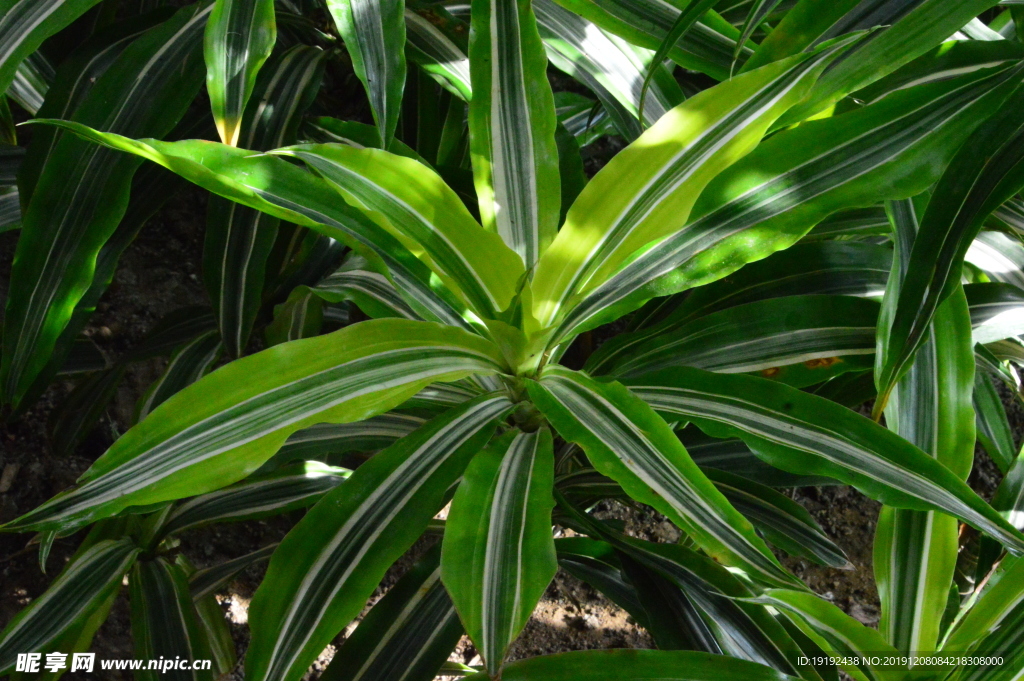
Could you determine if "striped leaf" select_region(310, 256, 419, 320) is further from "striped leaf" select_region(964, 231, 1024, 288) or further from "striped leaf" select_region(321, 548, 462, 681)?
"striped leaf" select_region(964, 231, 1024, 288)

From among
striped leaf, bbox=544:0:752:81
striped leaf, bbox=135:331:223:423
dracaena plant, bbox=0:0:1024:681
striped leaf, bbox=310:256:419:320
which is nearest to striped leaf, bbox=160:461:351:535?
dracaena plant, bbox=0:0:1024:681

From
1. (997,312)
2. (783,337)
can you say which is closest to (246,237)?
(783,337)

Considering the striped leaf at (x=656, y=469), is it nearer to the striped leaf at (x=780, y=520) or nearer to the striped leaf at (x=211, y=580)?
the striped leaf at (x=780, y=520)

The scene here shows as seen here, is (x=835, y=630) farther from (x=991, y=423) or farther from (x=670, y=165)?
(x=991, y=423)

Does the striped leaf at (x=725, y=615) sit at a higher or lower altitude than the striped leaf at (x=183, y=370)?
lower

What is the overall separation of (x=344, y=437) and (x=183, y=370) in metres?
0.34

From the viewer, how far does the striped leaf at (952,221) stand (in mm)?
622

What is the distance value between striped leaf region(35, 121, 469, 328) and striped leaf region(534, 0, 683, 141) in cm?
33

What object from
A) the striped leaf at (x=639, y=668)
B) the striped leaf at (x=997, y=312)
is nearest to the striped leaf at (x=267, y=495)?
the striped leaf at (x=639, y=668)

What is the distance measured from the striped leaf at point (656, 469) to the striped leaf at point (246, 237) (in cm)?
46

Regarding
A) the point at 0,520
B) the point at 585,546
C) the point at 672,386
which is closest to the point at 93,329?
the point at 0,520

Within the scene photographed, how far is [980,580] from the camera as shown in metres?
0.90

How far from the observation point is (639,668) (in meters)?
0.69

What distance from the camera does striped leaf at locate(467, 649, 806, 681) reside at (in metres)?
0.68
